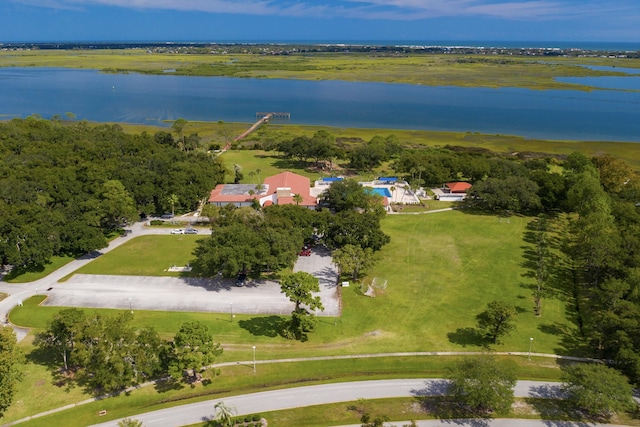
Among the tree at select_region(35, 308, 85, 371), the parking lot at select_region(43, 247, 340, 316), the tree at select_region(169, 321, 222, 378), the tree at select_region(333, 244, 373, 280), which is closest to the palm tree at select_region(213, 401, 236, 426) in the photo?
the tree at select_region(169, 321, 222, 378)

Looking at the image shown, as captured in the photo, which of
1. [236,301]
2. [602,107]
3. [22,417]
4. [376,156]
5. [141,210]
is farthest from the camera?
[602,107]

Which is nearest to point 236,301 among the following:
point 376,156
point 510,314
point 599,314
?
point 510,314

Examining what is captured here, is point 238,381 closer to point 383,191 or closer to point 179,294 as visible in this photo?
point 179,294

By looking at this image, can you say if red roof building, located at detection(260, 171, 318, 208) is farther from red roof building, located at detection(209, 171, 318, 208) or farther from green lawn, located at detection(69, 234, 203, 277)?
green lawn, located at detection(69, 234, 203, 277)

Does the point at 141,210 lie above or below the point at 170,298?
above

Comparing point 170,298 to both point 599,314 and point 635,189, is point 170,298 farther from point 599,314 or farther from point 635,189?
point 635,189

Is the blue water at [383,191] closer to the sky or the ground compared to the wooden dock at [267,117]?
closer to the ground

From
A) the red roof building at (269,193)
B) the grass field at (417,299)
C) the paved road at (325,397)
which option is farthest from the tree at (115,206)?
the paved road at (325,397)

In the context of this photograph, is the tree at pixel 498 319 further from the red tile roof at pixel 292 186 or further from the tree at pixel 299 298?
the red tile roof at pixel 292 186
